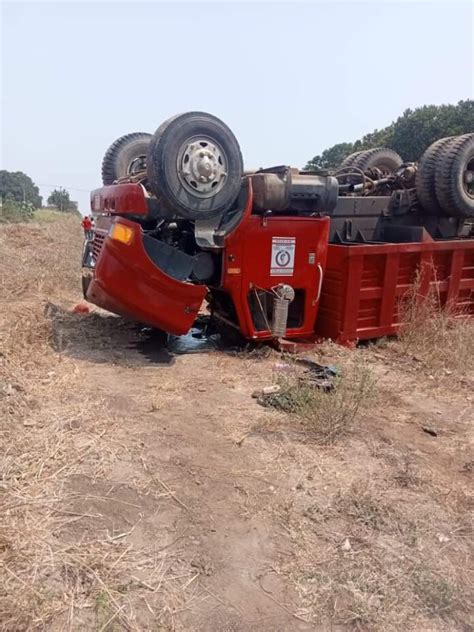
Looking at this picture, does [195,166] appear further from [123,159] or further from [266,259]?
[123,159]

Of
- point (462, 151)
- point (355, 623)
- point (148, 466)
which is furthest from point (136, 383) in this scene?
point (462, 151)

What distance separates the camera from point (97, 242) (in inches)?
219

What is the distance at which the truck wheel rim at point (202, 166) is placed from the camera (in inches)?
191

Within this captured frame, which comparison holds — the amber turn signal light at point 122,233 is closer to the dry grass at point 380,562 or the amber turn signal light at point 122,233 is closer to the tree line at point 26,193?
the dry grass at point 380,562

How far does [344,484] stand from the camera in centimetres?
305

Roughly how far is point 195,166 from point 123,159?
200 centimetres

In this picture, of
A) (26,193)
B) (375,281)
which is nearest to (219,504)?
(375,281)

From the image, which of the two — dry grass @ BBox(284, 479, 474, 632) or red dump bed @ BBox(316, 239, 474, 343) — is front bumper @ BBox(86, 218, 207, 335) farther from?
dry grass @ BBox(284, 479, 474, 632)

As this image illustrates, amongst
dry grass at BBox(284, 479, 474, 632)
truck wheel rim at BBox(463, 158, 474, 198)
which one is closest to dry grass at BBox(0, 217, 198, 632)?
dry grass at BBox(284, 479, 474, 632)

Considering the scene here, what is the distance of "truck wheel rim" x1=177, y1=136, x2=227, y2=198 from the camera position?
4.84m

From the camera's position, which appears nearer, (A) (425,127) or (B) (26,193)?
(A) (425,127)

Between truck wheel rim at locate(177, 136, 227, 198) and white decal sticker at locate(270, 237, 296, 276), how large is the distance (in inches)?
31.3

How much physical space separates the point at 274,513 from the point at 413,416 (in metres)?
1.84

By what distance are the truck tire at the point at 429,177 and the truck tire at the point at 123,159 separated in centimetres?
317
